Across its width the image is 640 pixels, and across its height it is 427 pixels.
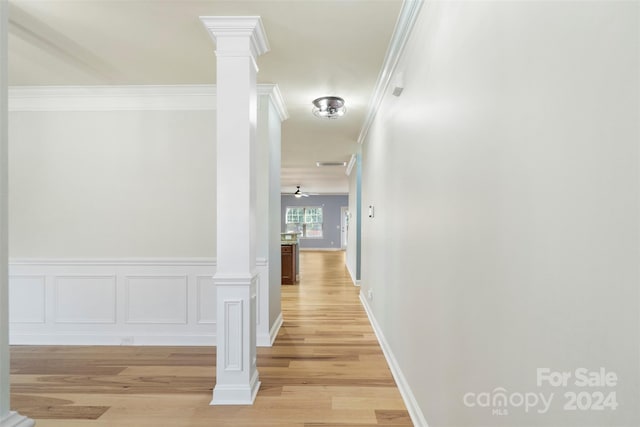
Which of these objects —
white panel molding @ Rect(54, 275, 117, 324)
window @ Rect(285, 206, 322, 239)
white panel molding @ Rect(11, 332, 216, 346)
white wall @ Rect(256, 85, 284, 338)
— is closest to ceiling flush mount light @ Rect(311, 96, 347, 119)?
white wall @ Rect(256, 85, 284, 338)

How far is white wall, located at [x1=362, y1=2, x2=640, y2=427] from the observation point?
0.68m

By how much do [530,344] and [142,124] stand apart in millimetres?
3784

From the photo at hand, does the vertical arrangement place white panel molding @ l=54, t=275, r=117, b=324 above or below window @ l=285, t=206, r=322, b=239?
below

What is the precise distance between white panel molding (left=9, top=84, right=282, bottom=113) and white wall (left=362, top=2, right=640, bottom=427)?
239cm

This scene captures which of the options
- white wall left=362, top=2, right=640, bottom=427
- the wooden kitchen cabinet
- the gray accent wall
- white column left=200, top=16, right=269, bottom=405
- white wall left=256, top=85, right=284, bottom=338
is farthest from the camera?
the gray accent wall

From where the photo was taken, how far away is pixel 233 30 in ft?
7.72

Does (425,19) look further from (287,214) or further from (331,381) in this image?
(287,214)

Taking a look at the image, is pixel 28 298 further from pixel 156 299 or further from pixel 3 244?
pixel 3 244

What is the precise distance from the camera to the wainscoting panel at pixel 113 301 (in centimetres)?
358

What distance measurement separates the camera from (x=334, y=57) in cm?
279

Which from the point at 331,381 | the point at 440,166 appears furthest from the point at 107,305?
the point at 440,166

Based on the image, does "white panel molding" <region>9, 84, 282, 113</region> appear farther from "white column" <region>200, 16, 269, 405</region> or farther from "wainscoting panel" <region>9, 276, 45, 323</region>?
"wainscoting panel" <region>9, 276, 45, 323</region>

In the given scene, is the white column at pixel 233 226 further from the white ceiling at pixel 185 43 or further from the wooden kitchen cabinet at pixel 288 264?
the wooden kitchen cabinet at pixel 288 264

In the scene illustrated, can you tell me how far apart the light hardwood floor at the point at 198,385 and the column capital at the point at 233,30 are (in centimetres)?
241
